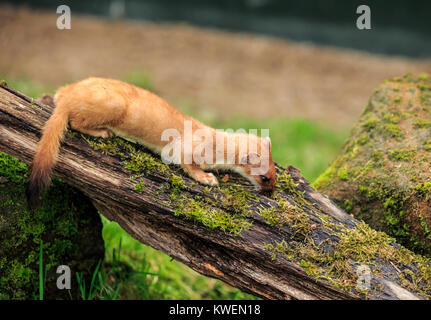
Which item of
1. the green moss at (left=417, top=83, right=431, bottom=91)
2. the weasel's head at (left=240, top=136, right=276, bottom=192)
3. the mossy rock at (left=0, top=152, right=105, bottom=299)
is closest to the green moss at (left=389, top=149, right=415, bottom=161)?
the green moss at (left=417, top=83, right=431, bottom=91)

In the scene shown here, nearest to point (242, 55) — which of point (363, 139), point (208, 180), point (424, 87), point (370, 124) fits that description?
point (424, 87)

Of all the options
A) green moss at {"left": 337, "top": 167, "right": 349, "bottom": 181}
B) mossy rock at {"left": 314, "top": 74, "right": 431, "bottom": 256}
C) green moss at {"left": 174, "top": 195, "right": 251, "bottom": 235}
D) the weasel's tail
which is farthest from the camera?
green moss at {"left": 337, "top": 167, "right": 349, "bottom": 181}

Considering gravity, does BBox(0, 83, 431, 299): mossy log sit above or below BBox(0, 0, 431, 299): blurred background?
below

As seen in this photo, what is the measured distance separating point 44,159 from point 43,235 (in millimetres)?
913

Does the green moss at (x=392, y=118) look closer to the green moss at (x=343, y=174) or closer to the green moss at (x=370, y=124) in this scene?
the green moss at (x=370, y=124)

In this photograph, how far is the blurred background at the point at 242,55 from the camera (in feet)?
31.1

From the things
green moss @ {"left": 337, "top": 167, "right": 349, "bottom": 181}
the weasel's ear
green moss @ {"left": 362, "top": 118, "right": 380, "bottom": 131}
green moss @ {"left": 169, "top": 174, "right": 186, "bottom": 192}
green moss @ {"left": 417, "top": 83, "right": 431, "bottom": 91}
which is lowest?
green moss @ {"left": 169, "top": 174, "right": 186, "bottom": 192}

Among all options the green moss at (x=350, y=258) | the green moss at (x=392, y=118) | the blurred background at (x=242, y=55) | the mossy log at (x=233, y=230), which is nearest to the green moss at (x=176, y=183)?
the mossy log at (x=233, y=230)

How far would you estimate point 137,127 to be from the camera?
372 cm

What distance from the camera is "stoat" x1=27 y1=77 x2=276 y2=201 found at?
3.31 m

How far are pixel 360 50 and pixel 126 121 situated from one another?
11.5m

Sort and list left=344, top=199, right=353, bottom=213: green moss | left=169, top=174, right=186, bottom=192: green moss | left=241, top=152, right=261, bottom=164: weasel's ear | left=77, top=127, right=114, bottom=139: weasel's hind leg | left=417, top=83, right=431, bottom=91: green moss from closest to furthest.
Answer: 1. left=169, top=174, right=186, bottom=192: green moss
2. left=77, top=127, right=114, bottom=139: weasel's hind leg
3. left=241, top=152, right=261, bottom=164: weasel's ear
4. left=344, top=199, right=353, bottom=213: green moss
5. left=417, top=83, right=431, bottom=91: green moss

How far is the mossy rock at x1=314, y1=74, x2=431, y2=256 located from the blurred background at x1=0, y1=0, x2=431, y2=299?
2.63 meters

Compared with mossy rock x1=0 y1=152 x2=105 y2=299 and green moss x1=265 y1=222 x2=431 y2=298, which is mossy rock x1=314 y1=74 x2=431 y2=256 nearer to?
green moss x1=265 y1=222 x2=431 y2=298
